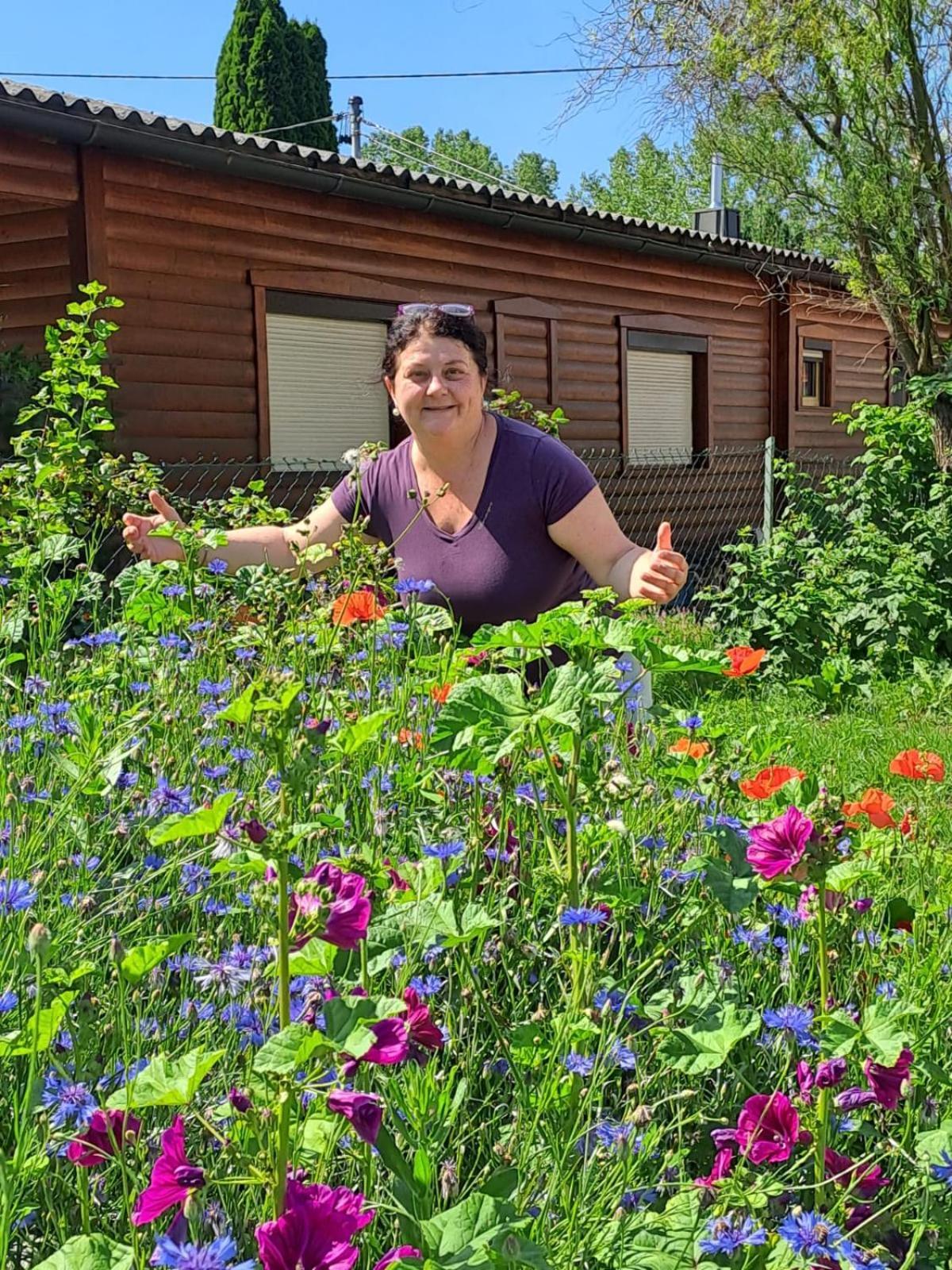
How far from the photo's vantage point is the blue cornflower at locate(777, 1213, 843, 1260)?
937 mm

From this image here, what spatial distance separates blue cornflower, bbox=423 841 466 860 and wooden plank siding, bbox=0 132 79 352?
22.1 ft

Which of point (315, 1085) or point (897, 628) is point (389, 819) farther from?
point (897, 628)

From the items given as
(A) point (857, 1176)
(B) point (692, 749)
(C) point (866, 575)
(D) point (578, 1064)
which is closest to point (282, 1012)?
(D) point (578, 1064)

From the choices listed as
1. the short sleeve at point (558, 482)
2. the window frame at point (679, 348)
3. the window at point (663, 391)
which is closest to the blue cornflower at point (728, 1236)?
the short sleeve at point (558, 482)

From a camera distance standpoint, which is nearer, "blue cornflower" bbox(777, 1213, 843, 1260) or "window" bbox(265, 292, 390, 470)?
"blue cornflower" bbox(777, 1213, 843, 1260)

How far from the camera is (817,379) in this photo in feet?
53.0

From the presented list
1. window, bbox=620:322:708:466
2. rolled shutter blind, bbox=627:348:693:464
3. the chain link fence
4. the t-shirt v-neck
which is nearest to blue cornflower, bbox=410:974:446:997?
the t-shirt v-neck

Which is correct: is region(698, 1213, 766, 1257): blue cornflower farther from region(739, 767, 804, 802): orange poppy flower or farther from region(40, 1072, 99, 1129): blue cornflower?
region(739, 767, 804, 802): orange poppy flower

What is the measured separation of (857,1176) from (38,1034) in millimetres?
745

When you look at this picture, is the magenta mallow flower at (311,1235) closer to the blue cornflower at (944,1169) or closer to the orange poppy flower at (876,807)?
the blue cornflower at (944,1169)

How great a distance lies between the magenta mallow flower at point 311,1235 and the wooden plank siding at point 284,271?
7.18m

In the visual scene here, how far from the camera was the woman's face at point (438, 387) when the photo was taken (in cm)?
300

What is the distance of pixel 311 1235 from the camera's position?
0.76 metres

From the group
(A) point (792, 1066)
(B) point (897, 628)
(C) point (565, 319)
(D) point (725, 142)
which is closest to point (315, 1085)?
(A) point (792, 1066)
